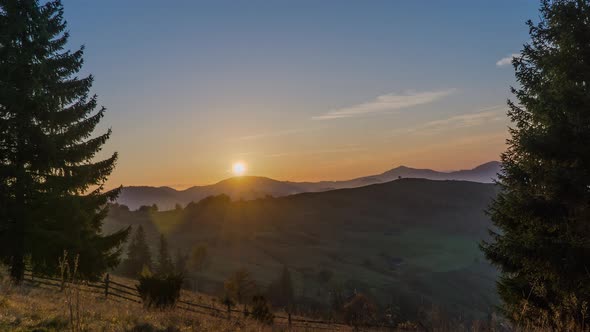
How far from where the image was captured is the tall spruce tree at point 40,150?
17188mm

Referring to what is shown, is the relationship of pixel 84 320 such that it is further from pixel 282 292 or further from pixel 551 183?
pixel 282 292

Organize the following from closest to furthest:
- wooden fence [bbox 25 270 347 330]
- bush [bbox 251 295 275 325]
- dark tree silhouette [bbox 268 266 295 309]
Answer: wooden fence [bbox 25 270 347 330]
bush [bbox 251 295 275 325]
dark tree silhouette [bbox 268 266 295 309]

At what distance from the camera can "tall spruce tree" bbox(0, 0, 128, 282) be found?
17.2m

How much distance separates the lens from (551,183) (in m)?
12.9

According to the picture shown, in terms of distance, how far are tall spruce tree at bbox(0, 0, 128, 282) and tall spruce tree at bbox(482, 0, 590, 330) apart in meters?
17.2

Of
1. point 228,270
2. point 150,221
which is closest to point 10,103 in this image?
point 228,270

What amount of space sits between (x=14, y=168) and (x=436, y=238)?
198683 mm

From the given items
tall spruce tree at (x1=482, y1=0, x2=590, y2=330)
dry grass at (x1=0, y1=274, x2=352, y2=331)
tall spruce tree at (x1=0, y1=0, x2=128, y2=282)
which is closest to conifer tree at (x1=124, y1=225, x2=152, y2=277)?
tall spruce tree at (x1=0, y1=0, x2=128, y2=282)

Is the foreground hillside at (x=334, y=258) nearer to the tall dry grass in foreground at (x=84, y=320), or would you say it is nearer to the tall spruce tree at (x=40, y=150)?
the tall spruce tree at (x=40, y=150)

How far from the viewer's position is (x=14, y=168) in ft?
56.8

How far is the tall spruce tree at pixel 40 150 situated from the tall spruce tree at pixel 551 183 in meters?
17.2

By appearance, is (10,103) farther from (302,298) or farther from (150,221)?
(150,221)

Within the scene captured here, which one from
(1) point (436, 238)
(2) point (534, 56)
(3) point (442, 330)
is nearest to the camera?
(3) point (442, 330)

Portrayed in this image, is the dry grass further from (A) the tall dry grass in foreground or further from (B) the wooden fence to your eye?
(B) the wooden fence
